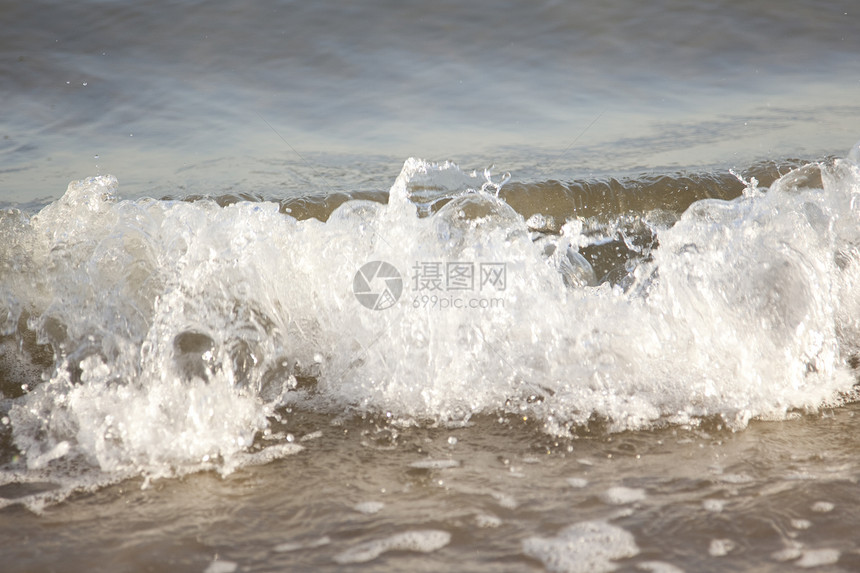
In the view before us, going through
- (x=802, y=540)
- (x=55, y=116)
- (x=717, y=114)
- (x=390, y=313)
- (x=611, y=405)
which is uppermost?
(x=55, y=116)

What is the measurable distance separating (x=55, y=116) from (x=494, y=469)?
4449 mm

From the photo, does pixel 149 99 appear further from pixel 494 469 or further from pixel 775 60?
pixel 775 60

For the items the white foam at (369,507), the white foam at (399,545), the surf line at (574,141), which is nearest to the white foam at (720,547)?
the white foam at (399,545)

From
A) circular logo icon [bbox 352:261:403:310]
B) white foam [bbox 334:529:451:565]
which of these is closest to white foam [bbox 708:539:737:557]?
white foam [bbox 334:529:451:565]

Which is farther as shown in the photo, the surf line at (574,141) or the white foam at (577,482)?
the surf line at (574,141)

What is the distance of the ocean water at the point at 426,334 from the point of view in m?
1.69

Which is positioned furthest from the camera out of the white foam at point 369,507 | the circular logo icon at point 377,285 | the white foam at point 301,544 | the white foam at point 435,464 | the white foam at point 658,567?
the circular logo icon at point 377,285

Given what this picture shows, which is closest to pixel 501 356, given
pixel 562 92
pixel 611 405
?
pixel 611 405

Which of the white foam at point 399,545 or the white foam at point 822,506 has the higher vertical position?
the white foam at point 399,545

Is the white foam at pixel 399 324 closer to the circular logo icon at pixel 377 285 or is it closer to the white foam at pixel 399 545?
the circular logo icon at pixel 377 285

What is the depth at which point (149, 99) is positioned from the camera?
512cm

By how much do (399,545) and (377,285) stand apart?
49.8 inches

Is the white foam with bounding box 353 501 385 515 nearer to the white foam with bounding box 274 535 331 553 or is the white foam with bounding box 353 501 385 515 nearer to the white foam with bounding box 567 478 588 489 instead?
the white foam with bounding box 274 535 331 553

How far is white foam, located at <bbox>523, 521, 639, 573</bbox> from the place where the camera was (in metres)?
1.53
